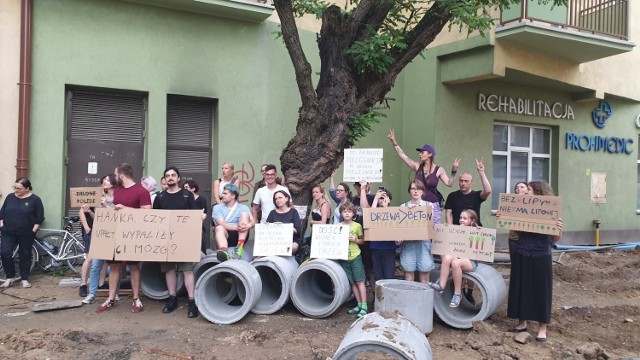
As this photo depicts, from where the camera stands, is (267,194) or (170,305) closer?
(170,305)

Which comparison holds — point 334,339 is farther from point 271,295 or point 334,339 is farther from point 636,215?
point 636,215

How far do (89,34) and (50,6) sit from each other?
0.74 meters

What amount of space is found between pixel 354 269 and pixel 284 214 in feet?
3.90

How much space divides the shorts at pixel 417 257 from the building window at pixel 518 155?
7.02 metres

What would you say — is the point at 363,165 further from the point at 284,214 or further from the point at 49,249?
the point at 49,249

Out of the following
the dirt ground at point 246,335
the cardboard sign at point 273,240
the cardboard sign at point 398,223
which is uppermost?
the cardboard sign at point 398,223

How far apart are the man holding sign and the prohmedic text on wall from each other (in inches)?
334

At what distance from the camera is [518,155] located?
13.7m

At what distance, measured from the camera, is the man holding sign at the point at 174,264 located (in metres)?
6.54

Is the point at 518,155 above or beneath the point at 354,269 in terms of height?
above

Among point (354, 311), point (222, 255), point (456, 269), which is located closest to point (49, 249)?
point (222, 255)

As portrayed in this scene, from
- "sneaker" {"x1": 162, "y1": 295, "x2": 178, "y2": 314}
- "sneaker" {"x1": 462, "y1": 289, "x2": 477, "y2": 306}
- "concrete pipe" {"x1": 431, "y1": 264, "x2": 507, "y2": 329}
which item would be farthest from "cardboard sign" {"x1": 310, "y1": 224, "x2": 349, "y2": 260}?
"sneaker" {"x1": 162, "y1": 295, "x2": 178, "y2": 314}

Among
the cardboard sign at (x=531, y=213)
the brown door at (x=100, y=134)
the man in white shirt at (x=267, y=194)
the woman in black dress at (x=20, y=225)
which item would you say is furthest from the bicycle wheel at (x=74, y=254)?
the cardboard sign at (x=531, y=213)

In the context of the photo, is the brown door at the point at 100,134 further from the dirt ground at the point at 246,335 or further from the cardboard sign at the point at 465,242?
the cardboard sign at the point at 465,242
